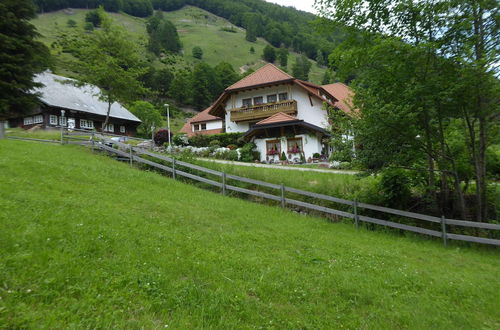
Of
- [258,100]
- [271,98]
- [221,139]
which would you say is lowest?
[221,139]

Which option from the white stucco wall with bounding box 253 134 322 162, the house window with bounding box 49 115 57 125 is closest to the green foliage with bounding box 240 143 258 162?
the white stucco wall with bounding box 253 134 322 162

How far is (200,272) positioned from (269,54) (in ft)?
453

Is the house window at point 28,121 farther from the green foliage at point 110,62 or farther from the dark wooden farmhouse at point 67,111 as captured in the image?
the green foliage at point 110,62

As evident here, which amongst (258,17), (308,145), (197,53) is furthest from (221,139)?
(258,17)

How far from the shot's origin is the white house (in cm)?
2670

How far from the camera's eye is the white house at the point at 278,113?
26703 mm

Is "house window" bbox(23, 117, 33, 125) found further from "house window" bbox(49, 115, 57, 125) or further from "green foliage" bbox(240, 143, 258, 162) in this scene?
"green foliage" bbox(240, 143, 258, 162)

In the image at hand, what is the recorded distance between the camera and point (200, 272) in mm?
4906

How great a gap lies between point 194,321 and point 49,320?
1588 millimetres

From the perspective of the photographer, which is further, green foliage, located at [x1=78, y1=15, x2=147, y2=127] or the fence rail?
green foliage, located at [x1=78, y1=15, x2=147, y2=127]

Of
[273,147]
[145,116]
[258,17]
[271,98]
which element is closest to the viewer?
[273,147]

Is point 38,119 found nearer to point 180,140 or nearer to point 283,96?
point 180,140

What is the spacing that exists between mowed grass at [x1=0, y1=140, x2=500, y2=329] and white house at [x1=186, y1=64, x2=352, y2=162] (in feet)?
58.9

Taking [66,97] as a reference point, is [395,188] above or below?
below
